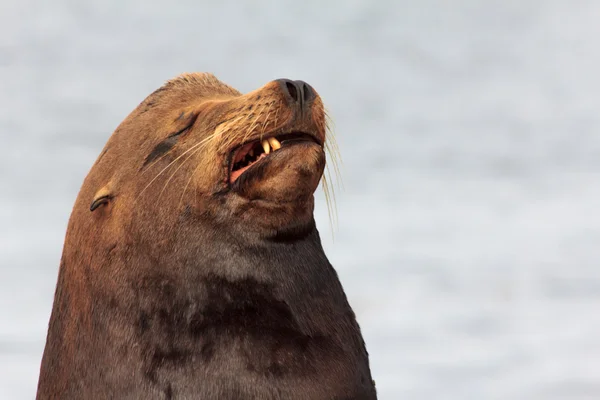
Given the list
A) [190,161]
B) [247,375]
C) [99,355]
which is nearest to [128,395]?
[99,355]

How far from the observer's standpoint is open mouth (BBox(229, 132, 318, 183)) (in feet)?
24.9

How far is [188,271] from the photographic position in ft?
24.8

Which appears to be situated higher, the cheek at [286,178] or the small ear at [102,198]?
the small ear at [102,198]

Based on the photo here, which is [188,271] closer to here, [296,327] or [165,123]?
[296,327]

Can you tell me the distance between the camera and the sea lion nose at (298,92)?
7.60 m

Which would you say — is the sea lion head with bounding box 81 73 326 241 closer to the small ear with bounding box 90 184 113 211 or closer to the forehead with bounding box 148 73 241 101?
the small ear with bounding box 90 184 113 211

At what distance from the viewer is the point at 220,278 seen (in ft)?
24.5

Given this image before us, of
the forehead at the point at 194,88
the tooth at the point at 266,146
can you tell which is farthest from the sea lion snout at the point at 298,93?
the forehead at the point at 194,88

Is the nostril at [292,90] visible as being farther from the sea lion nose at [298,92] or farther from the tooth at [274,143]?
the tooth at [274,143]

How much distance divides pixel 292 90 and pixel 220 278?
5.76 ft

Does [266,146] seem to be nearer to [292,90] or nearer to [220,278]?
[292,90]

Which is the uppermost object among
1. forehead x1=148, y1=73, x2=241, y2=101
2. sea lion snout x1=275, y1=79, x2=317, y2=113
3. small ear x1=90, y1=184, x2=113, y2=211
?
forehead x1=148, y1=73, x2=241, y2=101

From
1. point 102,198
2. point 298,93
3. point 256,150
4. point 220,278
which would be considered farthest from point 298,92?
point 102,198

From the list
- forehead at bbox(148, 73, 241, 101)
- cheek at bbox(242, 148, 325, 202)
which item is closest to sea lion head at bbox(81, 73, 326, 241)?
cheek at bbox(242, 148, 325, 202)
